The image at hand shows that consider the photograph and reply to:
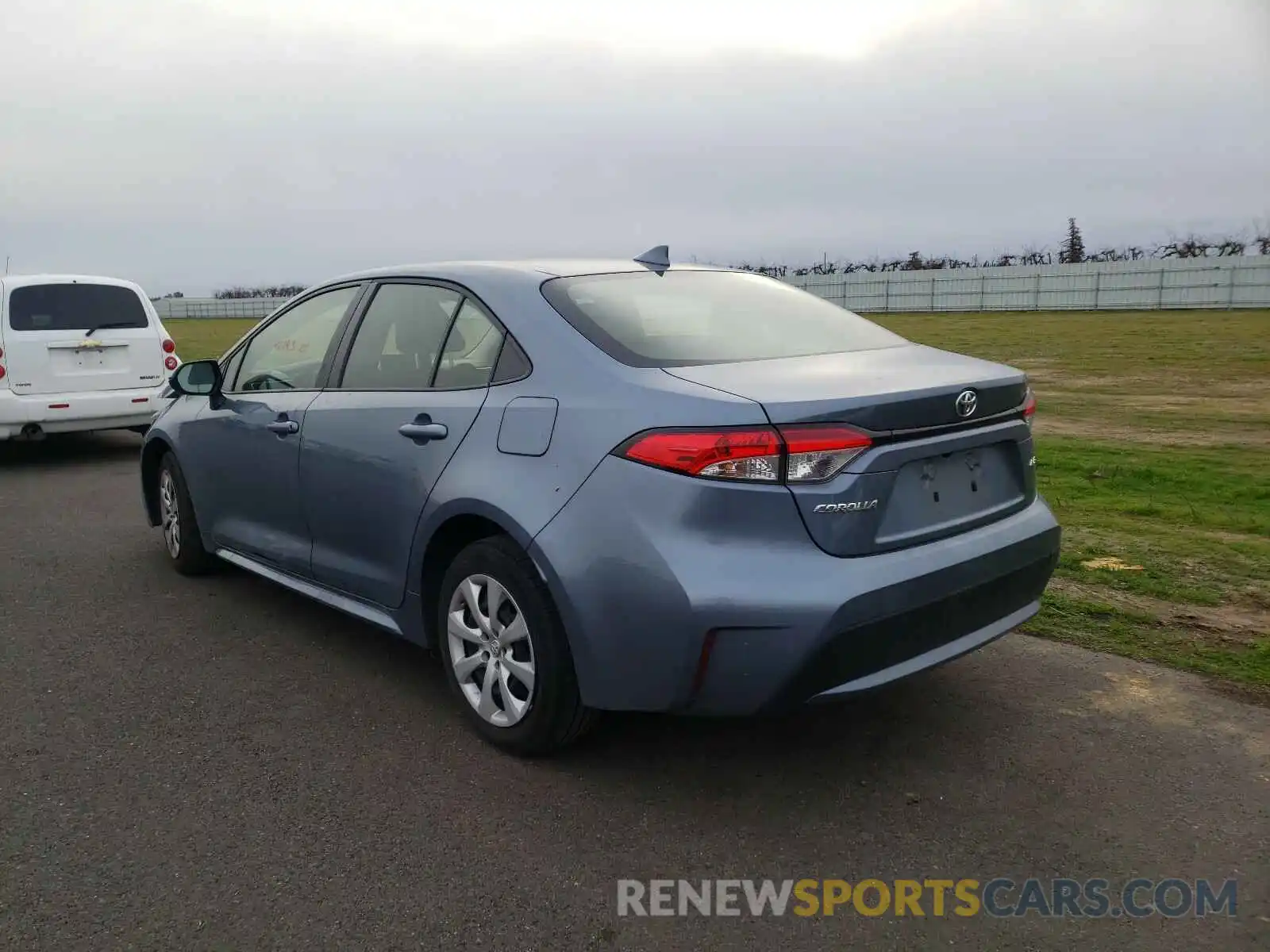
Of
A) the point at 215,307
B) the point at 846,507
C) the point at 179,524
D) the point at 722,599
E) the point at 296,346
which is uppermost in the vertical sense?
the point at 296,346

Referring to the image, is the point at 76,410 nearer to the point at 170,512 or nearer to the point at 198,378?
the point at 170,512

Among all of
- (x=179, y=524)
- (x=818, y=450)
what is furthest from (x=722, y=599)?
(x=179, y=524)

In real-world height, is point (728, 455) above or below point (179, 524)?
above

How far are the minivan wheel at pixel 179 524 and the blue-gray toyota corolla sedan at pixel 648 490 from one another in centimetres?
138

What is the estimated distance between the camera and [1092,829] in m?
3.14

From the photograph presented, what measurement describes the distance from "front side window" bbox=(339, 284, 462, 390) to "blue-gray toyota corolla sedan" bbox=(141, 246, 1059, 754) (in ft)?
0.05

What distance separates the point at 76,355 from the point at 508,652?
8144 millimetres

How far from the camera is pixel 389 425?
405 centimetres

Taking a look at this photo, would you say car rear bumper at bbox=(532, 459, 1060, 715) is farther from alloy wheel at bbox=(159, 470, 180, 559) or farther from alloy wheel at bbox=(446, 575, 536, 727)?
alloy wheel at bbox=(159, 470, 180, 559)

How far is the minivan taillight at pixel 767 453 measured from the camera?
3.02 m

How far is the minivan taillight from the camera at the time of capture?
9.90 ft

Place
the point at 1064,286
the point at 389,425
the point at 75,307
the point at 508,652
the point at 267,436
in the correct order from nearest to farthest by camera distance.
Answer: the point at 508,652 < the point at 389,425 < the point at 267,436 < the point at 75,307 < the point at 1064,286

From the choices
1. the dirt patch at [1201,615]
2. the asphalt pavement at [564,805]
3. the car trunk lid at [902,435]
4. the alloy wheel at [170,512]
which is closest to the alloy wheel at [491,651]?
the asphalt pavement at [564,805]

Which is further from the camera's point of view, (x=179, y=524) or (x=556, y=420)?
(x=179, y=524)
